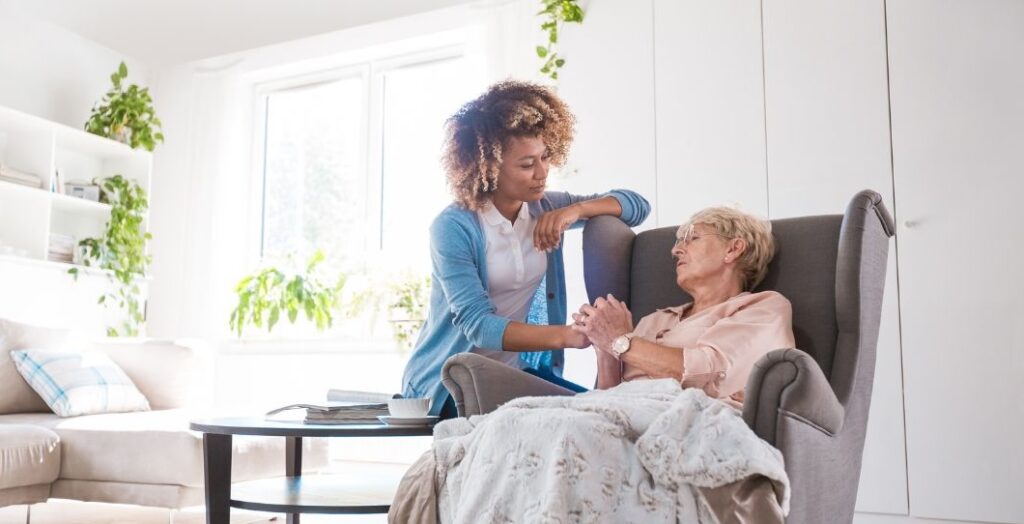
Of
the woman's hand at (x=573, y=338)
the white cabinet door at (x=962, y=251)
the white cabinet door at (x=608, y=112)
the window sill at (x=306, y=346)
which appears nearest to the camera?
the woman's hand at (x=573, y=338)

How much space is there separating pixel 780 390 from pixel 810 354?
0.48 m

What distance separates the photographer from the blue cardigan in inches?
80.6

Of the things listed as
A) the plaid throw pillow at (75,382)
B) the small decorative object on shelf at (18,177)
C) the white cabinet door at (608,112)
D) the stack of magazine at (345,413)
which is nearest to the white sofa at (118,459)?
the plaid throw pillow at (75,382)

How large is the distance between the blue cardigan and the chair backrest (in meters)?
0.12

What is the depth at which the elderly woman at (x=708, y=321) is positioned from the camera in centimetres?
174

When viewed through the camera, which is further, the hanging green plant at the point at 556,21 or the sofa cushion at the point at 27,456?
the hanging green plant at the point at 556,21

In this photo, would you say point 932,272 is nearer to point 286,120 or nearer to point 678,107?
point 678,107

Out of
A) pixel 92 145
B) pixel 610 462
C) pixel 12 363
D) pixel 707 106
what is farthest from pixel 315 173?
pixel 610 462

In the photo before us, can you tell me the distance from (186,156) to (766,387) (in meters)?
5.14

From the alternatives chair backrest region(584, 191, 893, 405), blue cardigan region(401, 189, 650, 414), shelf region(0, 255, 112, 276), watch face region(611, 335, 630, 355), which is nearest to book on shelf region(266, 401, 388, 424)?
blue cardigan region(401, 189, 650, 414)

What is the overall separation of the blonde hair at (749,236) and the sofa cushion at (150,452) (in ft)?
5.53

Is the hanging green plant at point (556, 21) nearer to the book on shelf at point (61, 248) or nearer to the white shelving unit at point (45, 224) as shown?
the white shelving unit at point (45, 224)

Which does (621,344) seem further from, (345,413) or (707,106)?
(707,106)

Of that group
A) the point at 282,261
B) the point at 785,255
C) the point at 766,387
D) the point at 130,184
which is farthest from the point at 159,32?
the point at 766,387
